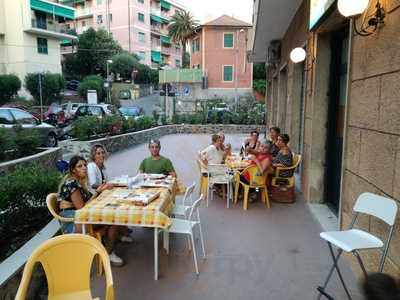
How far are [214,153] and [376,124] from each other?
11.9ft

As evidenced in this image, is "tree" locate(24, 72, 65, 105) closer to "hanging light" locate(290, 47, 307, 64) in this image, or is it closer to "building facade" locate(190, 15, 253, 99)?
"building facade" locate(190, 15, 253, 99)

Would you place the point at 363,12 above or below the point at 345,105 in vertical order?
above

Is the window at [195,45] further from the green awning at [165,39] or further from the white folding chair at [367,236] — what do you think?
the white folding chair at [367,236]

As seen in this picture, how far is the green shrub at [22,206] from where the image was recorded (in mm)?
3682

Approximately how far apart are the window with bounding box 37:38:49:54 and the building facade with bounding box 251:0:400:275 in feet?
95.1

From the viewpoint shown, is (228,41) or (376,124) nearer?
(376,124)

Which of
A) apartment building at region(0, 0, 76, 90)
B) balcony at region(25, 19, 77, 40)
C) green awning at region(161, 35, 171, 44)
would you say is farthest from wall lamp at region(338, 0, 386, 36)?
green awning at region(161, 35, 171, 44)

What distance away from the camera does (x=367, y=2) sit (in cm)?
339

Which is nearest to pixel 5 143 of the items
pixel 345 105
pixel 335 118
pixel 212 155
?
pixel 212 155

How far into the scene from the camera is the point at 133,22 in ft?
167

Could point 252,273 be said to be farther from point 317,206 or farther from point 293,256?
point 317,206

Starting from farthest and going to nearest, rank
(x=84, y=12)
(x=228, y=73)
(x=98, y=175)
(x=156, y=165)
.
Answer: (x=84, y=12) < (x=228, y=73) < (x=156, y=165) < (x=98, y=175)

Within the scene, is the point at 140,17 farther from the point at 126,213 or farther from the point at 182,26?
the point at 126,213

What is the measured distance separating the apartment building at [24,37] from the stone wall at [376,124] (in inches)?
1271
